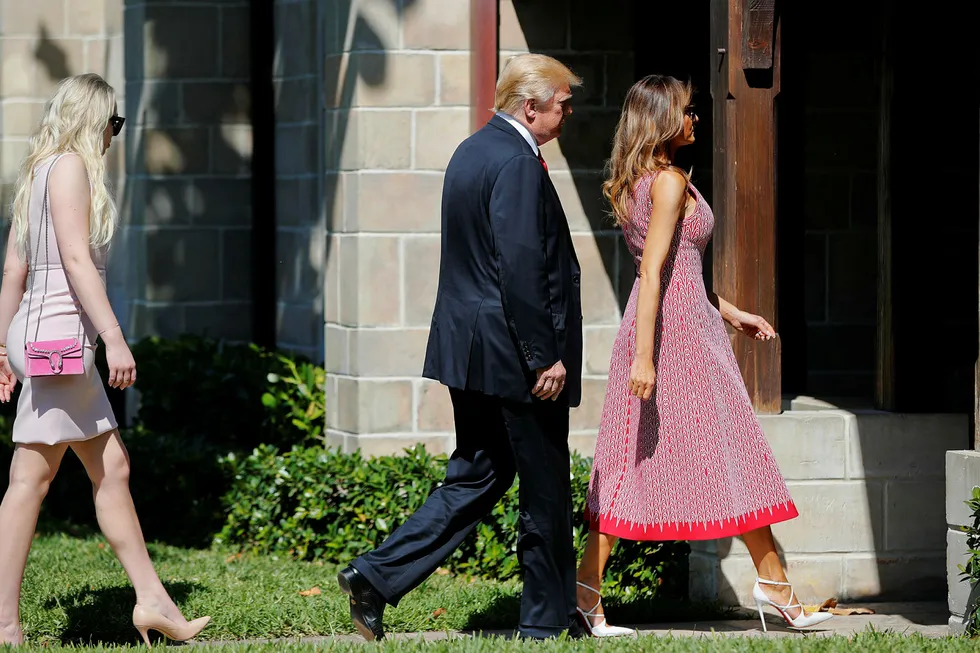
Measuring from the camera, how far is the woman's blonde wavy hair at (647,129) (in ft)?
18.7

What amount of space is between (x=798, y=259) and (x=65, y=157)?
4335 millimetres

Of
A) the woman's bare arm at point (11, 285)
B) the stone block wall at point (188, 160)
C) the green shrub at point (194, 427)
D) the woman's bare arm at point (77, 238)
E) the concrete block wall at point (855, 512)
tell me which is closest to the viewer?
the woman's bare arm at point (77, 238)

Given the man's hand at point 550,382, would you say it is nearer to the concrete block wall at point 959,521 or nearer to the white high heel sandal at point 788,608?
the white high heel sandal at point 788,608

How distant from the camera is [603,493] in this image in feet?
19.1

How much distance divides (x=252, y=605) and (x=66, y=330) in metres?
1.47

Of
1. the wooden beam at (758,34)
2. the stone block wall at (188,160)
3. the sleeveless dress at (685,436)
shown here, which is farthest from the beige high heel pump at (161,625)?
the stone block wall at (188,160)

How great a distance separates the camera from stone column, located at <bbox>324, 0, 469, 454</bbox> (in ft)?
26.5

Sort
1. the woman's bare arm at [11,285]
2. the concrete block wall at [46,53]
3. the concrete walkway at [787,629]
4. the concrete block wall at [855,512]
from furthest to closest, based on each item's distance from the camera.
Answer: the concrete block wall at [46,53] → the concrete block wall at [855,512] → the concrete walkway at [787,629] → the woman's bare arm at [11,285]

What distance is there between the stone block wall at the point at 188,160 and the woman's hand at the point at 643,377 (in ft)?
18.2

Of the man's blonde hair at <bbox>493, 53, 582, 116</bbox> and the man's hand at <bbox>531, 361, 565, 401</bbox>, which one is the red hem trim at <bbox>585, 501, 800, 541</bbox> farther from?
the man's blonde hair at <bbox>493, 53, 582, 116</bbox>

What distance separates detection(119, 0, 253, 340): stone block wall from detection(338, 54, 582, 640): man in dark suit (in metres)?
5.35

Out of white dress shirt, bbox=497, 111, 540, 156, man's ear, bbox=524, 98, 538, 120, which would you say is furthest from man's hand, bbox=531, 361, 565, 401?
man's ear, bbox=524, 98, 538, 120

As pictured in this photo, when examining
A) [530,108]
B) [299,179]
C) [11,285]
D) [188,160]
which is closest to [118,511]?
[11,285]

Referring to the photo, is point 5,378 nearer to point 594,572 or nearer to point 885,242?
point 594,572
